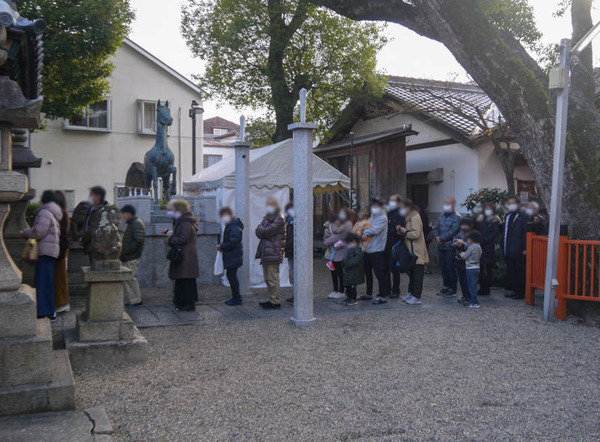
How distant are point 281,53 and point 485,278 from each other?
841 centimetres

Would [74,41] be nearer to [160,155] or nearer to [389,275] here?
[160,155]

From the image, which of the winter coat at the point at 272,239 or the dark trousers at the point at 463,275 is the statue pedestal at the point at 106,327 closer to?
the winter coat at the point at 272,239

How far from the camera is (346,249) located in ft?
29.0

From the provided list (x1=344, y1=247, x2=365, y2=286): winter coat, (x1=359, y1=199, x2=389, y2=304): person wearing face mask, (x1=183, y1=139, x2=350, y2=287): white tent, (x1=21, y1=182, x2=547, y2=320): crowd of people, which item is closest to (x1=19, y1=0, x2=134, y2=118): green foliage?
(x1=183, y1=139, x2=350, y2=287): white tent

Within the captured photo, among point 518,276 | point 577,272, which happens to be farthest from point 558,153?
point 518,276

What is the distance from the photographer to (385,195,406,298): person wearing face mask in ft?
30.5

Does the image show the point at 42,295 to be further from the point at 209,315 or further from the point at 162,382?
the point at 162,382

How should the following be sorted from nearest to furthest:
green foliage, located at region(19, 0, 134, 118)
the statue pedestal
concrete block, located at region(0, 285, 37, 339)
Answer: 1. concrete block, located at region(0, 285, 37, 339)
2. the statue pedestal
3. green foliage, located at region(19, 0, 134, 118)

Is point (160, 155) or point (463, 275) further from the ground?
point (160, 155)

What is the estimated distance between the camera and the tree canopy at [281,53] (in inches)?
576

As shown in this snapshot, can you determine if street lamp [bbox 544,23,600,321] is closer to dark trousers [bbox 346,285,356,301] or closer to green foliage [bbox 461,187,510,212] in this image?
dark trousers [bbox 346,285,356,301]

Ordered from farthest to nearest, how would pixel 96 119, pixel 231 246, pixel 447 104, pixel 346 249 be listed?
pixel 96 119, pixel 447 104, pixel 346 249, pixel 231 246

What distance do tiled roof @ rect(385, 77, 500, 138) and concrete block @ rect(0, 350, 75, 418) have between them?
10841 millimetres

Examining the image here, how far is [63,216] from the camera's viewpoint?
7.45 metres
